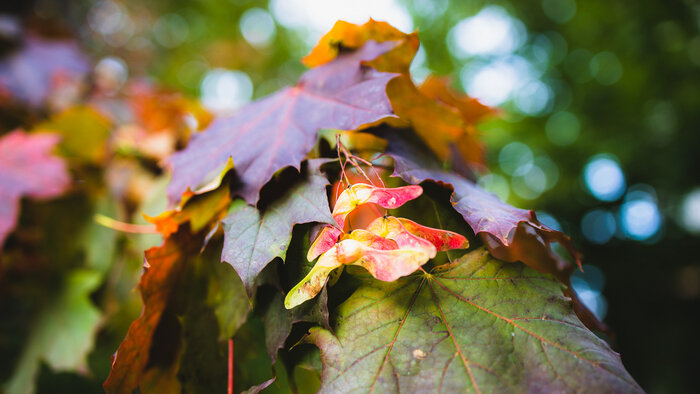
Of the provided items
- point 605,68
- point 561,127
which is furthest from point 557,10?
point 561,127

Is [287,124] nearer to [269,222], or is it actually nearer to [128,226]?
[269,222]

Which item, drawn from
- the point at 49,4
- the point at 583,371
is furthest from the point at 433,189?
the point at 49,4

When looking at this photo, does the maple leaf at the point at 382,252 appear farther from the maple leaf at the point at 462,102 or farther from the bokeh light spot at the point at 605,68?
the bokeh light spot at the point at 605,68

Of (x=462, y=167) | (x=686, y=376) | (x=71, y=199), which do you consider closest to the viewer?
(x=462, y=167)

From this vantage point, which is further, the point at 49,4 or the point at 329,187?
the point at 49,4

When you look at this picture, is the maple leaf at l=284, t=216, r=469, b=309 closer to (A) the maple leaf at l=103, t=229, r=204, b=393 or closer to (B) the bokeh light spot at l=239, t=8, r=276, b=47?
(A) the maple leaf at l=103, t=229, r=204, b=393

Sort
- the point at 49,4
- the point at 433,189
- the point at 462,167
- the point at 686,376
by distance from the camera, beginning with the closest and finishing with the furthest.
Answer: the point at 433,189 → the point at 462,167 → the point at 49,4 → the point at 686,376

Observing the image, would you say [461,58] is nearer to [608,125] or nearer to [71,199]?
[608,125]
